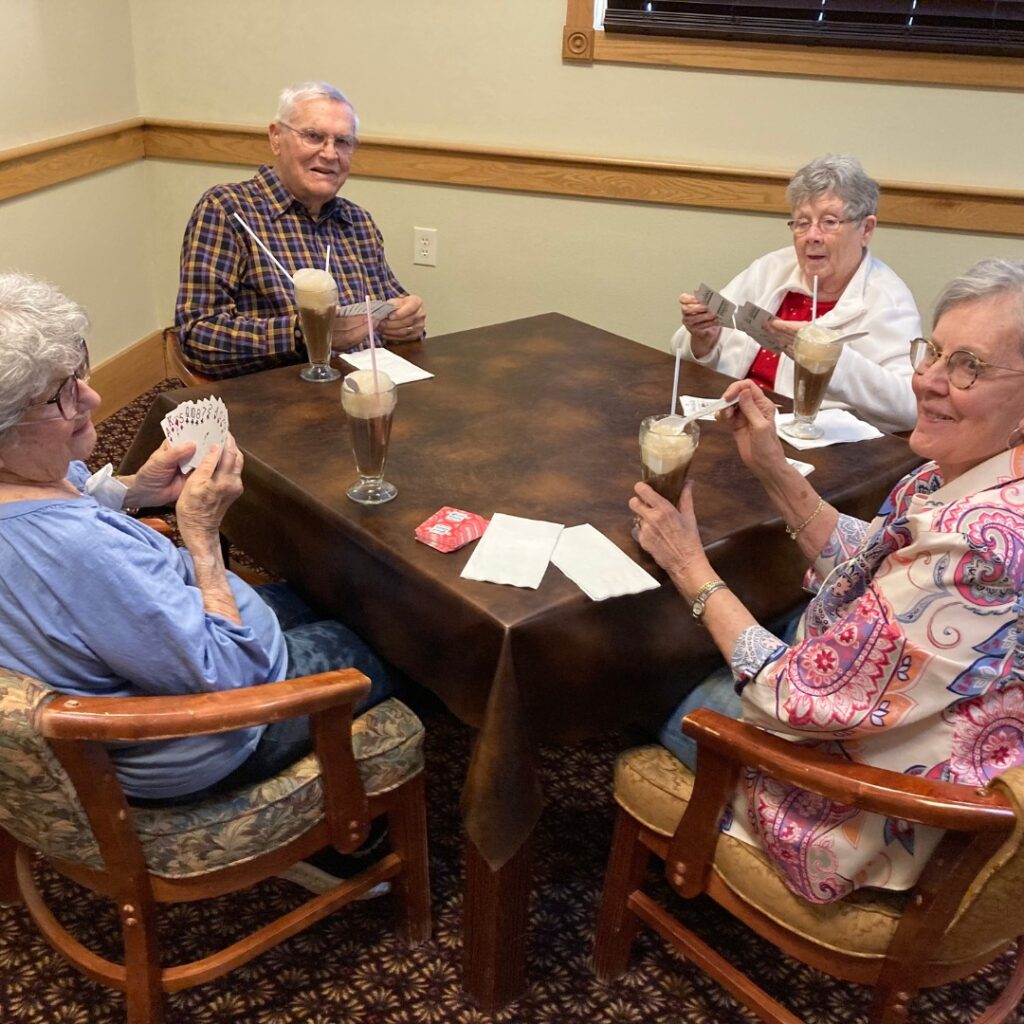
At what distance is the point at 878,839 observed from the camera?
114cm

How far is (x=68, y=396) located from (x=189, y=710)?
0.44 meters

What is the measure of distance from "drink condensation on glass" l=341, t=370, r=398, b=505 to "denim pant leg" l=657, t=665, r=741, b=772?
0.57 meters

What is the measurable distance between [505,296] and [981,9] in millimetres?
1753

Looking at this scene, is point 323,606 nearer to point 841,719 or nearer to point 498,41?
point 841,719

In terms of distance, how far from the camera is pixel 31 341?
1102mm

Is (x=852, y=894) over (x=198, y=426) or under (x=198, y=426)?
under

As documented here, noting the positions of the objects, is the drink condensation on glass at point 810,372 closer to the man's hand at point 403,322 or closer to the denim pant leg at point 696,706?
the denim pant leg at point 696,706

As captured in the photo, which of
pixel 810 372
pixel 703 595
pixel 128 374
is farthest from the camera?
pixel 128 374

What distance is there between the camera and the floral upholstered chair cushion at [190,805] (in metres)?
1.02

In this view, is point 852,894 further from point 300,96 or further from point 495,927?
point 300,96

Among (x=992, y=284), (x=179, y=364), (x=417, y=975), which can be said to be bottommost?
(x=417, y=975)

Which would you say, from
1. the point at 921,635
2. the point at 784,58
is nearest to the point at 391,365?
the point at 921,635

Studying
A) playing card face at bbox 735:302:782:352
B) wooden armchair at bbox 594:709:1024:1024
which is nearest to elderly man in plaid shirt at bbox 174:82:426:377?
playing card face at bbox 735:302:782:352

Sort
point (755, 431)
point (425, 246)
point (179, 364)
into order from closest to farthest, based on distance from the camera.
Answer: point (755, 431) < point (179, 364) < point (425, 246)
